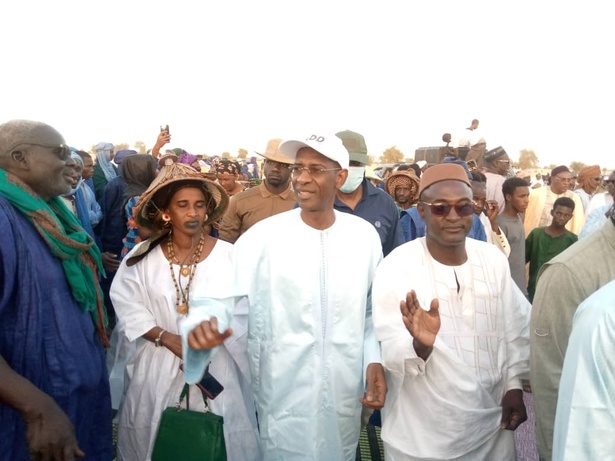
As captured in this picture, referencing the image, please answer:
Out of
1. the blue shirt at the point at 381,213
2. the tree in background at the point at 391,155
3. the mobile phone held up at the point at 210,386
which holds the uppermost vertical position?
the tree in background at the point at 391,155

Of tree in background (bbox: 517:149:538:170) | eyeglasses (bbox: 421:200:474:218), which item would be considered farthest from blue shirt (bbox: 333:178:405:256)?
tree in background (bbox: 517:149:538:170)

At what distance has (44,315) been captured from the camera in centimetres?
231

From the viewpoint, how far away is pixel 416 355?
2.41 metres

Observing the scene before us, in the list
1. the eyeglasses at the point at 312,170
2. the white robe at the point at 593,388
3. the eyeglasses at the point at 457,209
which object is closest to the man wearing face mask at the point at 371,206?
the eyeglasses at the point at 312,170

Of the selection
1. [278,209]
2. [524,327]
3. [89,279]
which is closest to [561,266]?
[524,327]

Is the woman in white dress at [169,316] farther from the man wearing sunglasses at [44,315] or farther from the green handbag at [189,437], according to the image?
the man wearing sunglasses at [44,315]

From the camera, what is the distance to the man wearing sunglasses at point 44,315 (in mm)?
2043

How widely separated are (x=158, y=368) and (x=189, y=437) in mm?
463

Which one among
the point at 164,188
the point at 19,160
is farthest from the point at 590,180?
the point at 19,160

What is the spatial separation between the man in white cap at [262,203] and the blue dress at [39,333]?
2.68 metres

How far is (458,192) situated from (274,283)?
3.32ft

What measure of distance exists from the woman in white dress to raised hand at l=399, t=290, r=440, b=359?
98 centimetres

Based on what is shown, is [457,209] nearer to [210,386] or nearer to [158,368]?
[210,386]

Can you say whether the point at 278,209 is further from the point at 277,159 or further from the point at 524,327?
the point at 524,327
